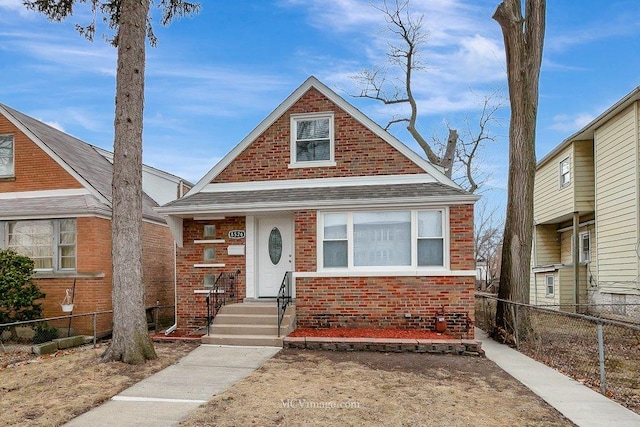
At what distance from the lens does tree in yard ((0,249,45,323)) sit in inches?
407

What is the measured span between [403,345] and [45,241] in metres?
9.39

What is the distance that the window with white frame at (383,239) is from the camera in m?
10.3

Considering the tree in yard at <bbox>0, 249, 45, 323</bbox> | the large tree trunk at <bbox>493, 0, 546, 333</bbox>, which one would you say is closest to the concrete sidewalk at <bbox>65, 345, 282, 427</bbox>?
the tree in yard at <bbox>0, 249, 45, 323</bbox>

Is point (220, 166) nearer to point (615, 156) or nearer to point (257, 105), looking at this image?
point (257, 105)

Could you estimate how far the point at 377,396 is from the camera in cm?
610

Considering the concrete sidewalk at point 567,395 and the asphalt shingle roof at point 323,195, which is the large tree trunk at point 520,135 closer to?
the asphalt shingle roof at point 323,195

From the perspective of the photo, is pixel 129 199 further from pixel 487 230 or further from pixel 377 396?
pixel 487 230

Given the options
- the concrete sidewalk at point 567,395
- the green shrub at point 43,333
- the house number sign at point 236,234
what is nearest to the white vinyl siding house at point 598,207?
the concrete sidewalk at point 567,395

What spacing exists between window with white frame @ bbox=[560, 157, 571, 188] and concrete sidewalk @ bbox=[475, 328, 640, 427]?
1094 cm

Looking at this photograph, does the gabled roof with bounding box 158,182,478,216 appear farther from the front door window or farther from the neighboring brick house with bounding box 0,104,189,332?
the neighboring brick house with bounding box 0,104,189,332

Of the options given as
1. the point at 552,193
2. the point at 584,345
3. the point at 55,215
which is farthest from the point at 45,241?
the point at 552,193

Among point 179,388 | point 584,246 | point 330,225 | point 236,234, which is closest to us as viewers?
point 179,388

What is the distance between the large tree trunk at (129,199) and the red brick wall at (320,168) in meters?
3.61

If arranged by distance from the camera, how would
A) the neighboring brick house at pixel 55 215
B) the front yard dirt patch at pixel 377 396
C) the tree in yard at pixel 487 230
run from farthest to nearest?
the tree in yard at pixel 487 230 < the neighboring brick house at pixel 55 215 < the front yard dirt patch at pixel 377 396
